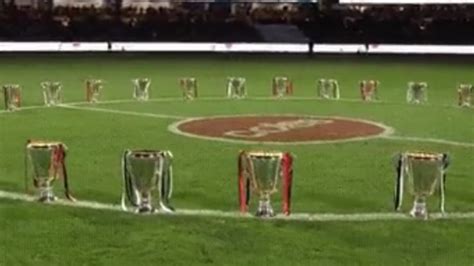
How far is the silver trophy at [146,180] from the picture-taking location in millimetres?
10227

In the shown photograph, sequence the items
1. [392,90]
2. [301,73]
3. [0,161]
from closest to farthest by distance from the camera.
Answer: [0,161]
[392,90]
[301,73]

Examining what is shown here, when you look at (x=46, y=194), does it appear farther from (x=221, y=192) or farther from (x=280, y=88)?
(x=280, y=88)

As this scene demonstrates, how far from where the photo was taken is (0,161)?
47.4ft

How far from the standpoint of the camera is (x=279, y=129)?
18.2 metres

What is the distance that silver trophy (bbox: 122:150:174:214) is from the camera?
1023 centimetres

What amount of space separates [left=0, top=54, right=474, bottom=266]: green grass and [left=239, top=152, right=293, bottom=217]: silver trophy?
1.22 feet

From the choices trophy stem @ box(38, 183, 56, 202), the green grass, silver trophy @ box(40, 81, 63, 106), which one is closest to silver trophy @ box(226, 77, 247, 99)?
the green grass

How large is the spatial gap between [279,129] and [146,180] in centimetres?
803

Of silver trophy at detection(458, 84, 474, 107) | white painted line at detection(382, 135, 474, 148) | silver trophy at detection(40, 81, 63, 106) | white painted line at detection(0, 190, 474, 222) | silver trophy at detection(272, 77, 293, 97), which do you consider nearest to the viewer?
white painted line at detection(0, 190, 474, 222)

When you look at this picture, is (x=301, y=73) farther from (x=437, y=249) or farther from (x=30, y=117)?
(x=437, y=249)

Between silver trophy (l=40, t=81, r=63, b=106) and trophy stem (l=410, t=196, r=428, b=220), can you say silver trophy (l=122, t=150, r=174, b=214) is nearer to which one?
trophy stem (l=410, t=196, r=428, b=220)

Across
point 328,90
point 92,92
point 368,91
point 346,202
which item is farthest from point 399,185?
point 328,90

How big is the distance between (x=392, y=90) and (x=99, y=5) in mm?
19557

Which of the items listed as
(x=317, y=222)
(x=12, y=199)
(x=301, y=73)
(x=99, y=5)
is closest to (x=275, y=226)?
(x=317, y=222)
